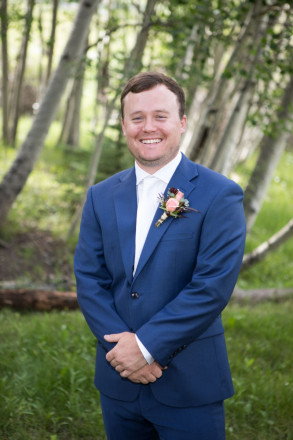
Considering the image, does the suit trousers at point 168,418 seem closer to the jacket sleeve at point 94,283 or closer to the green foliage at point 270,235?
the jacket sleeve at point 94,283

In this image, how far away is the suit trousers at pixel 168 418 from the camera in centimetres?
198

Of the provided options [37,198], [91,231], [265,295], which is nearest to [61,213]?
[37,198]

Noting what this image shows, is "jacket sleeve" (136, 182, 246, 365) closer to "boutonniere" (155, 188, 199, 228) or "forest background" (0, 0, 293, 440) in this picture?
"boutonniere" (155, 188, 199, 228)

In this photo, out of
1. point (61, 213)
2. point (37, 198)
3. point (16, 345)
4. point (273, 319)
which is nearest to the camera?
point (16, 345)

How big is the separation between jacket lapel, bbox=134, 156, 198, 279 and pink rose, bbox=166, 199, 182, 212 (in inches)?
2.5

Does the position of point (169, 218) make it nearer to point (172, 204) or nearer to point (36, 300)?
point (172, 204)

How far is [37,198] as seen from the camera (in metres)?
8.95

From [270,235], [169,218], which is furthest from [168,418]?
[270,235]

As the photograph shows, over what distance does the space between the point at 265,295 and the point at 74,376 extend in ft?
11.4

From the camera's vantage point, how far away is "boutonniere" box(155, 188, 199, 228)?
6.46ft

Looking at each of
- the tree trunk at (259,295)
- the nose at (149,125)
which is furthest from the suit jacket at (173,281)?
the tree trunk at (259,295)

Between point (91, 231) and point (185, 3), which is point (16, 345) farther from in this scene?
point (185, 3)

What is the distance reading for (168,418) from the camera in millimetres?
2006

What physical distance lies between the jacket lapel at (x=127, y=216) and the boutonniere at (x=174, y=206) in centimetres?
15
